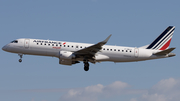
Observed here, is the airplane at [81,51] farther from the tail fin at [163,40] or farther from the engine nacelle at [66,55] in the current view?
the tail fin at [163,40]

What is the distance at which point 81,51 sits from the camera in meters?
49.5

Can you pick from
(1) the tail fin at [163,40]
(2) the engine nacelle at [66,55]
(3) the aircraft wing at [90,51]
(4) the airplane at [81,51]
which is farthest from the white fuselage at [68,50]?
(1) the tail fin at [163,40]

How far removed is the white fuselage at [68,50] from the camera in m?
50.5

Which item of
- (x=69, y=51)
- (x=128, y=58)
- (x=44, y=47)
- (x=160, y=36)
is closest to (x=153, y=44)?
(x=160, y=36)

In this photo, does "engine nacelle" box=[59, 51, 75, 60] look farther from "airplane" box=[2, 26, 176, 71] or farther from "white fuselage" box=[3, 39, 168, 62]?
"white fuselage" box=[3, 39, 168, 62]

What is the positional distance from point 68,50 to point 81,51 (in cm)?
246

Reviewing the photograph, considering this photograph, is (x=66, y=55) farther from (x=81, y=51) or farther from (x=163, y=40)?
(x=163, y=40)

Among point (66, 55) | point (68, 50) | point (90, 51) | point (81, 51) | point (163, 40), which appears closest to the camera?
point (81, 51)

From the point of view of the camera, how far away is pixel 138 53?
52.4 metres

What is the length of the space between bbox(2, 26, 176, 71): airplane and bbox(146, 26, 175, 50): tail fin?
1893 millimetres

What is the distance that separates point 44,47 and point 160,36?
20364 millimetres

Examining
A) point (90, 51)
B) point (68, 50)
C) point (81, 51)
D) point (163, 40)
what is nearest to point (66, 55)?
point (68, 50)

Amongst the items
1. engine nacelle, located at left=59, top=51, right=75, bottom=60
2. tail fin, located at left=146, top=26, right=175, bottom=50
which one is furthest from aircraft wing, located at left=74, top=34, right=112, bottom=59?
tail fin, located at left=146, top=26, right=175, bottom=50

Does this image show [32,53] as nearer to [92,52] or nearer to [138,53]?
[92,52]
